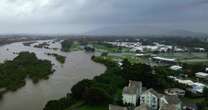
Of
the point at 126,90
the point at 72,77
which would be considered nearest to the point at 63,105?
the point at 126,90

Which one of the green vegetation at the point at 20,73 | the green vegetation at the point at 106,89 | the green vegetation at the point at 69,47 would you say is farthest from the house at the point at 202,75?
the green vegetation at the point at 69,47

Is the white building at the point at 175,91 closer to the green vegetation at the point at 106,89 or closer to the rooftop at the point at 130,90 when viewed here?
the green vegetation at the point at 106,89

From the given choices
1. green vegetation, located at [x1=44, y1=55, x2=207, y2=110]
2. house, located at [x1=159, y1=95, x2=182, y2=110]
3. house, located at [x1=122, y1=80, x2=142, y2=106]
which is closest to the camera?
house, located at [x1=159, y1=95, x2=182, y2=110]

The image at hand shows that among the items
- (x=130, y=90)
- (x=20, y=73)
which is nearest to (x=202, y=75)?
(x=130, y=90)

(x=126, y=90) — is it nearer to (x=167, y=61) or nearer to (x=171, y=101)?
(x=171, y=101)

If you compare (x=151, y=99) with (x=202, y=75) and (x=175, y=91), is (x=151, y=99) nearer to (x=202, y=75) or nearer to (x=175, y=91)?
(x=175, y=91)

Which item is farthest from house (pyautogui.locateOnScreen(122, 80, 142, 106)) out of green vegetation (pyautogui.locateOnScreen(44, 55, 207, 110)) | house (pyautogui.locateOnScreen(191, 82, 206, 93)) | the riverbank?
house (pyautogui.locateOnScreen(191, 82, 206, 93))

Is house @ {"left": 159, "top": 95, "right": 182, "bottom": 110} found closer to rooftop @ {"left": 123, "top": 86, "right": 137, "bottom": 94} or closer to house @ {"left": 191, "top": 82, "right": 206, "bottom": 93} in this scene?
rooftop @ {"left": 123, "top": 86, "right": 137, "bottom": 94}
